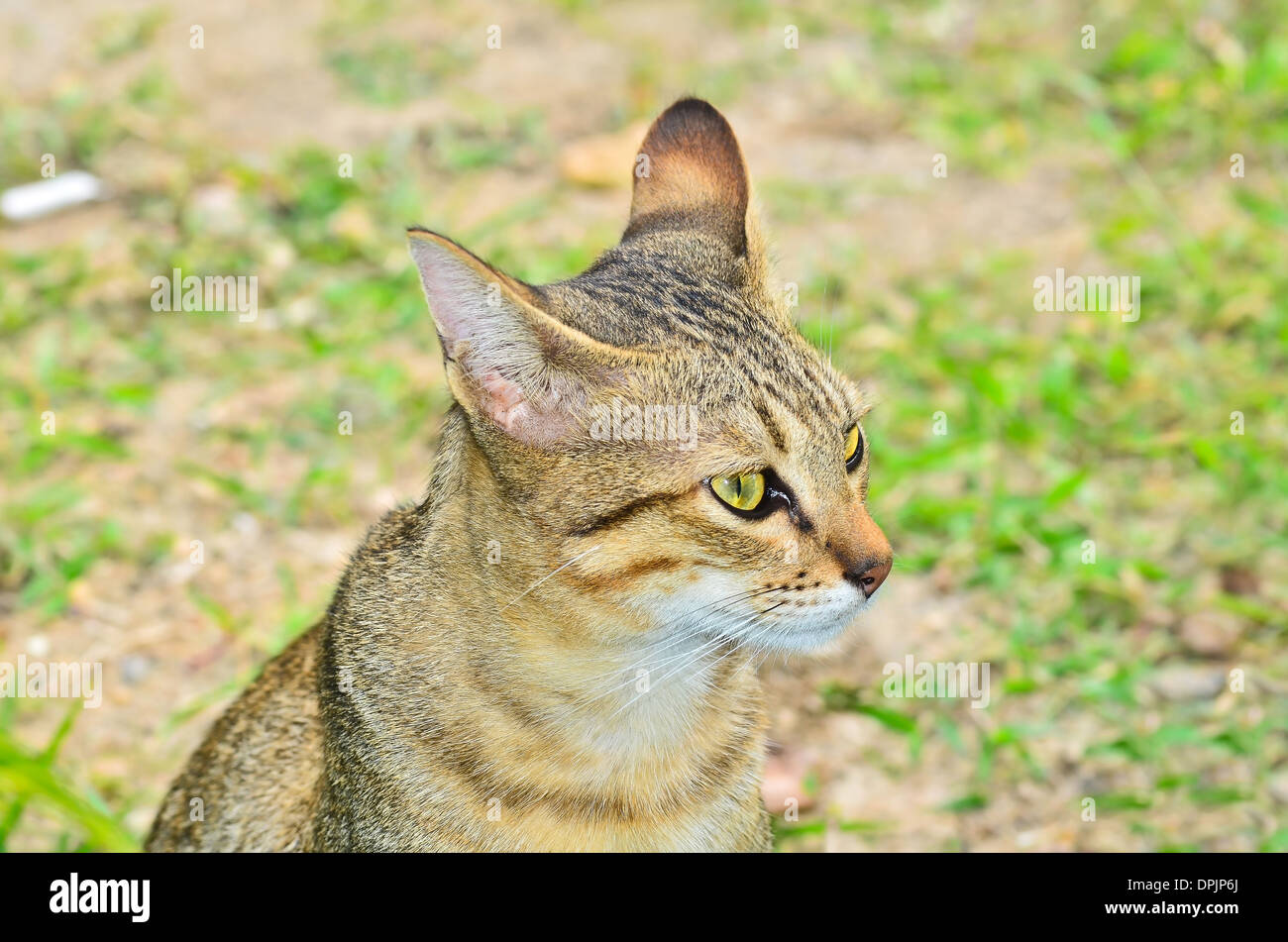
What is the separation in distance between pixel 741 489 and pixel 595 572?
1.30 ft

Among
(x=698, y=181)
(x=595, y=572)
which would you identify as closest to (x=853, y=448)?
(x=595, y=572)

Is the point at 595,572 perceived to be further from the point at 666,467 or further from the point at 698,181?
the point at 698,181

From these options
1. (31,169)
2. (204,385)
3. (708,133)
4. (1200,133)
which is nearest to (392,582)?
(708,133)

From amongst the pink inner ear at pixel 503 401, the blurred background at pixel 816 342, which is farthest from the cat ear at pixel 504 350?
the blurred background at pixel 816 342

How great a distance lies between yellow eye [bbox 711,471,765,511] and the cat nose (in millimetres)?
283

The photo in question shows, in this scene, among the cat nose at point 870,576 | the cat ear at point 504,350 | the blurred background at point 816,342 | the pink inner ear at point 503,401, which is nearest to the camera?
the cat ear at point 504,350

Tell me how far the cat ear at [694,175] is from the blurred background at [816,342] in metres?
1.73

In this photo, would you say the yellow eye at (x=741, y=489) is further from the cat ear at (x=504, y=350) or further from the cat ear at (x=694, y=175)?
the cat ear at (x=694, y=175)

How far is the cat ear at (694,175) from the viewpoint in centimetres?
394

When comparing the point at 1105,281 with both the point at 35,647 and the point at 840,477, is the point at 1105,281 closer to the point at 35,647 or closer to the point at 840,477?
the point at 840,477

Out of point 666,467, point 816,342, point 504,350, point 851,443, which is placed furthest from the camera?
point 816,342

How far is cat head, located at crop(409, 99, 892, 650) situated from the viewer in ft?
10.6

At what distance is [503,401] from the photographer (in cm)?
326
